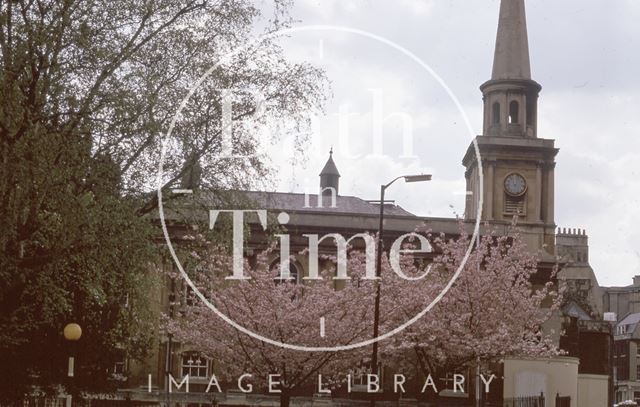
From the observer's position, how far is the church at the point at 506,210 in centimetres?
5647

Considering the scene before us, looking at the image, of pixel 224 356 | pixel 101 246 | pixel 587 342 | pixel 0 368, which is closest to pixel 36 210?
pixel 101 246

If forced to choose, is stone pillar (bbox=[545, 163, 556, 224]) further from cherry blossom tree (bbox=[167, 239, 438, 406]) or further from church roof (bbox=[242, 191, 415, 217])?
cherry blossom tree (bbox=[167, 239, 438, 406])

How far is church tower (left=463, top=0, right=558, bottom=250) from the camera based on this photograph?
6762cm

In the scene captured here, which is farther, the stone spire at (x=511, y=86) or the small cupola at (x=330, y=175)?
the small cupola at (x=330, y=175)

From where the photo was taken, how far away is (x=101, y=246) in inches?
703

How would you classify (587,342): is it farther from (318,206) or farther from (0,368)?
(0,368)

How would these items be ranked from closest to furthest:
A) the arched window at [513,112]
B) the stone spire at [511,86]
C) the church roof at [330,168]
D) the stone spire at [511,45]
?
1. the stone spire at [511,86]
2. the arched window at [513,112]
3. the stone spire at [511,45]
4. the church roof at [330,168]

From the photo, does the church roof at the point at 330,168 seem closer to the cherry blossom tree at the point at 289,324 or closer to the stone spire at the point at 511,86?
the stone spire at the point at 511,86

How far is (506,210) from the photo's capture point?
6831 cm

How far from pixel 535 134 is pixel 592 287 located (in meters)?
41.4

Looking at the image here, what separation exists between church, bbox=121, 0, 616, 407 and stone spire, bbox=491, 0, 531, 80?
0.06 metres

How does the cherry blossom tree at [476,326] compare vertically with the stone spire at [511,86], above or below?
below

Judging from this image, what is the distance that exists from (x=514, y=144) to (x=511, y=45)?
22.3ft

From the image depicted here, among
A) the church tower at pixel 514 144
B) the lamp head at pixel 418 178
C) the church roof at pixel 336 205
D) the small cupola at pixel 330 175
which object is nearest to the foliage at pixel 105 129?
the lamp head at pixel 418 178
